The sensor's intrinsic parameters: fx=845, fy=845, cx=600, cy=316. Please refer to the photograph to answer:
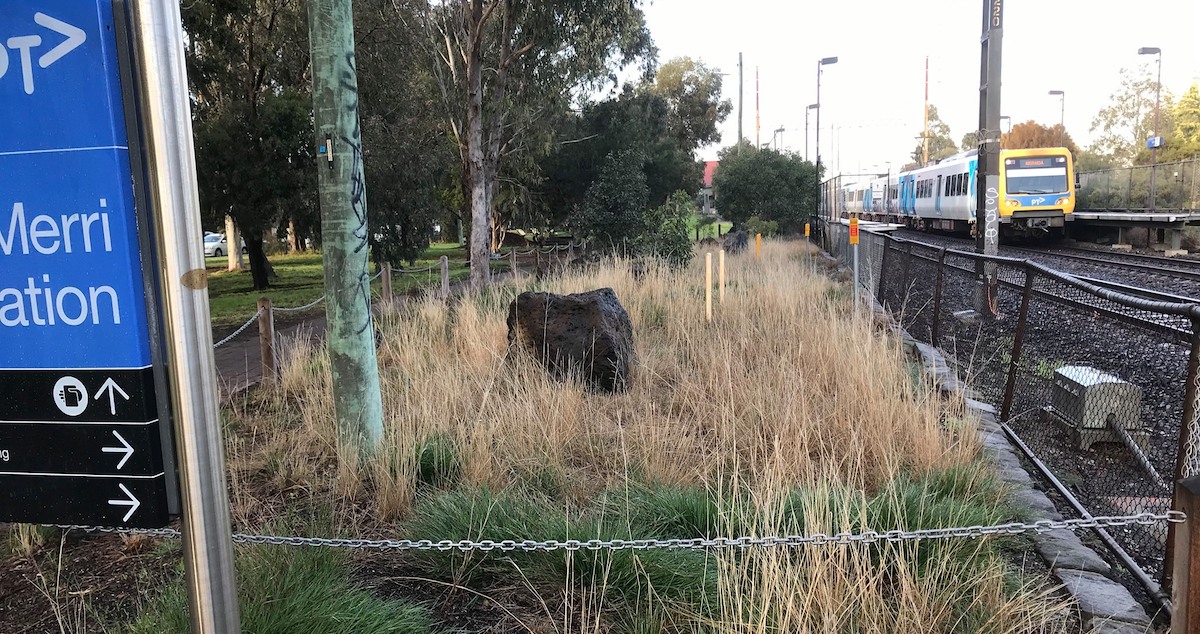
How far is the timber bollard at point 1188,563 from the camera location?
209 cm

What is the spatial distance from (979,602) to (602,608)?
1323 millimetres

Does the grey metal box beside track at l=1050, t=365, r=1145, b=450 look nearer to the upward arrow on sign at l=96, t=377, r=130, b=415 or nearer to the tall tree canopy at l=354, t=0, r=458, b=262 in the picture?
the upward arrow on sign at l=96, t=377, r=130, b=415

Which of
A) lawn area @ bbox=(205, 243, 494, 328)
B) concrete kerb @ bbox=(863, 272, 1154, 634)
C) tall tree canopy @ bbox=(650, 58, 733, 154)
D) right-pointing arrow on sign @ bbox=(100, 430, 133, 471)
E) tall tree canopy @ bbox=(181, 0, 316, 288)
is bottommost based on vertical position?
lawn area @ bbox=(205, 243, 494, 328)

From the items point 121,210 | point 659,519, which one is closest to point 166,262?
point 121,210

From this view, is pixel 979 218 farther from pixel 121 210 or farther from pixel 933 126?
pixel 933 126

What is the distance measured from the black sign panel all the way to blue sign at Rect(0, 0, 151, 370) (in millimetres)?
59

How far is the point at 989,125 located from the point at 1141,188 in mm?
18028

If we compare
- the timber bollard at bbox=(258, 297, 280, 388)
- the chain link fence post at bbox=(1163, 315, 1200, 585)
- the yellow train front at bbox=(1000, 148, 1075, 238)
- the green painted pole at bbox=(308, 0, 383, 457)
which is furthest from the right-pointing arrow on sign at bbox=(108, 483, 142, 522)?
the yellow train front at bbox=(1000, 148, 1075, 238)

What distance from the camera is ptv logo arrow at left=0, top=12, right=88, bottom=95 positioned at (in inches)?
69.5

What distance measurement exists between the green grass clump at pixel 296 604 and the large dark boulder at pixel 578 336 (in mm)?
3371

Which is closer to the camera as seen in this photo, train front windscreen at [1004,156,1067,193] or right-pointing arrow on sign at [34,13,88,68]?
right-pointing arrow on sign at [34,13,88,68]

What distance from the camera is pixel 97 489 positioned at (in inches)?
76.1

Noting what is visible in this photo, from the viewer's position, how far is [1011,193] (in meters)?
25.1

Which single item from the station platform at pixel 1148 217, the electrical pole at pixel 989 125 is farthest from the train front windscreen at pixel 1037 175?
the electrical pole at pixel 989 125
